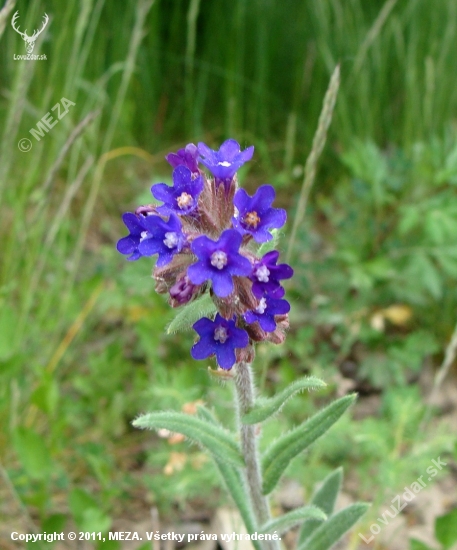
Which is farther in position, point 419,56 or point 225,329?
point 419,56

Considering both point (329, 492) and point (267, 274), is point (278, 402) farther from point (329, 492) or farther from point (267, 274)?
point (329, 492)

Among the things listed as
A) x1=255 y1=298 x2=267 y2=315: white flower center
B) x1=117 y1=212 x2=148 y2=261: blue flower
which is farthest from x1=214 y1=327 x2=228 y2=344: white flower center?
x1=117 y1=212 x2=148 y2=261: blue flower

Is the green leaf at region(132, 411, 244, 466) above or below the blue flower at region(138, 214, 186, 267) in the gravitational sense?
below

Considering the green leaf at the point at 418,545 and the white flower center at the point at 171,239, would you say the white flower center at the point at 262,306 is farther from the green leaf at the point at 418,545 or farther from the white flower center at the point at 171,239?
the green leaf at the point at 418,545

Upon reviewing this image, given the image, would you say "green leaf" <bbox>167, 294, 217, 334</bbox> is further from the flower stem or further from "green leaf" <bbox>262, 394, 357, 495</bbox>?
"green leaf" <bbox>262, 394, 357, 495</bbox>

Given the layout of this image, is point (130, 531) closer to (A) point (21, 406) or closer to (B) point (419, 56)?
(A) point (21, 406)

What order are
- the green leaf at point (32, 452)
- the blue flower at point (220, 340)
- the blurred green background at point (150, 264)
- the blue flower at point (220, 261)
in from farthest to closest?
1. the blurred green background at point (150, 264)
2. the green leaf at point (32, 452)
3. the blue flower at point (220, 340)
4. the blue flower at point (220, 261)

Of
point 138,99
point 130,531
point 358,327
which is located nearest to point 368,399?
point 358,327

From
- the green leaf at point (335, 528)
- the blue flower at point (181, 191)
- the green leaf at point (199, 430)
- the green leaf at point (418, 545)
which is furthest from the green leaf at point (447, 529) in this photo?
the blue flower at point (181, 191)
